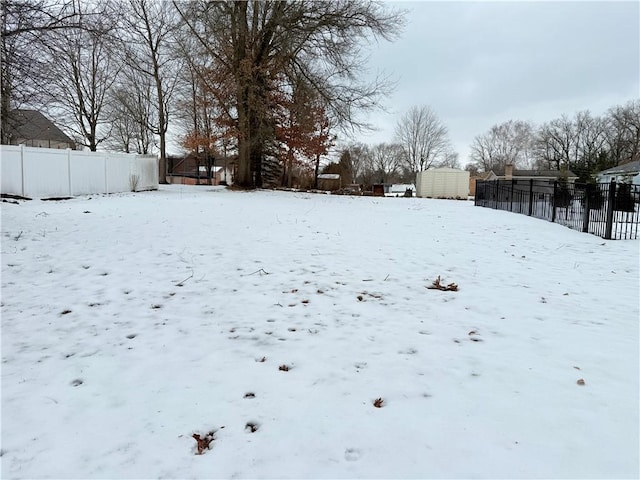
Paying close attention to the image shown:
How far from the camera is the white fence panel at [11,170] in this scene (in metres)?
11.7

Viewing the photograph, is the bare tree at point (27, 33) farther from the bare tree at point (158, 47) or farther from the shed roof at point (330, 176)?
the shed roof at point (330, 176)

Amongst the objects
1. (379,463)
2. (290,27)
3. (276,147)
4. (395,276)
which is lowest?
(379,463)

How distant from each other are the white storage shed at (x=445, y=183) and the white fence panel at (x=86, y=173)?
24431 millimetres

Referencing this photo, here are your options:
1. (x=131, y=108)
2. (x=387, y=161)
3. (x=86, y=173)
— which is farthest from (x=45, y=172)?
(x=387, y=161)

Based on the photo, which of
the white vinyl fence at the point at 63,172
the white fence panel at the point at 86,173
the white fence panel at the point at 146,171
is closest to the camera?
Answer: the white vinyl fence at the point at 63,172

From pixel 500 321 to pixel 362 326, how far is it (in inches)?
51.2

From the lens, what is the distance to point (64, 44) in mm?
7848

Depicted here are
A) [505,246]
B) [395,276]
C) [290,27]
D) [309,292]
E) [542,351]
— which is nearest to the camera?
[542,351]

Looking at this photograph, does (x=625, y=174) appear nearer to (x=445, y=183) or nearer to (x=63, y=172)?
(x=445, y=183)

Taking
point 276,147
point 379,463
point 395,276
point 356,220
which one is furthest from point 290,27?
point 379,463

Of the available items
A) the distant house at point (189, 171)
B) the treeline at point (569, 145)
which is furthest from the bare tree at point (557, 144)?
the distant house at point (189, 171)

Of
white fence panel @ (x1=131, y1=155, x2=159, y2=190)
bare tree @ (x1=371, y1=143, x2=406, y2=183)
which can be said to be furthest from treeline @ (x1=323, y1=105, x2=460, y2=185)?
white fence panel @ (x1=131, y1=155, x2=159, y2=190)

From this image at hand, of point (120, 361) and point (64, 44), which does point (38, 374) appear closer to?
point (120, 361)

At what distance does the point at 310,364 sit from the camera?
9.46 feet
